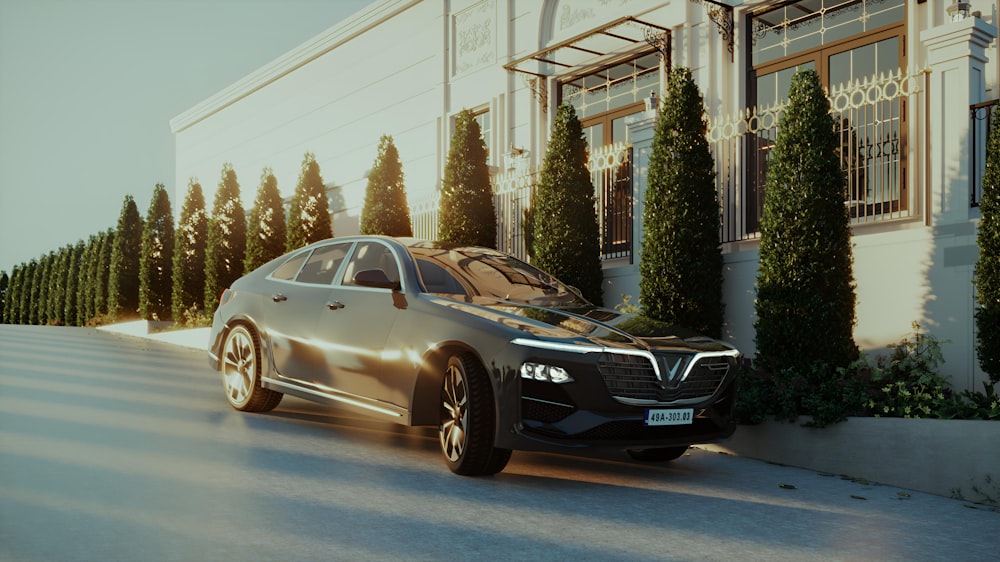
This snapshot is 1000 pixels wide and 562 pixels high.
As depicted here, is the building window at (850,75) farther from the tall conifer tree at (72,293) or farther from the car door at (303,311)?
the tall conifer tree at (72,293)

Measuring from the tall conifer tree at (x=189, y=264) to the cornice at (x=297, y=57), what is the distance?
17.6 feet

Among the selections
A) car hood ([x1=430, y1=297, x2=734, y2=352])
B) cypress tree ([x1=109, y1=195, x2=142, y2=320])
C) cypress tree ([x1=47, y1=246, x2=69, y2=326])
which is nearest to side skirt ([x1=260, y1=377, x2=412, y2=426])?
car hood ([x1=430, y1=297, x2=734, y2=352])

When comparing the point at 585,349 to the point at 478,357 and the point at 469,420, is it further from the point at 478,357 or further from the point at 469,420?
the point at 469,420

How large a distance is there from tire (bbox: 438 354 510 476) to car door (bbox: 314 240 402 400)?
2.54 ft

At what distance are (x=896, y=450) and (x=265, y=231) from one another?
58.9 feet

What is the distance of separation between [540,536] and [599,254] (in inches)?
318

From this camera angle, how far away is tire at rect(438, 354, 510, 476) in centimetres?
606

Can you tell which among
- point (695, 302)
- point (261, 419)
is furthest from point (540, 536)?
point (695, 302)

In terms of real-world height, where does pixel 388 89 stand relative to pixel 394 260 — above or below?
above

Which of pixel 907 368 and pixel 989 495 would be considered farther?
pixel 907 368

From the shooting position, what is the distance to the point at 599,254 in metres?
12.7

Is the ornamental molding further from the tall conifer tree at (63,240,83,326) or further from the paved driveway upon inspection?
the tall conifer tree at (63,240,83,326)

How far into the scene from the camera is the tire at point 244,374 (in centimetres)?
860

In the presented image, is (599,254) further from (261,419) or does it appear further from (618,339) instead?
(618,339)
